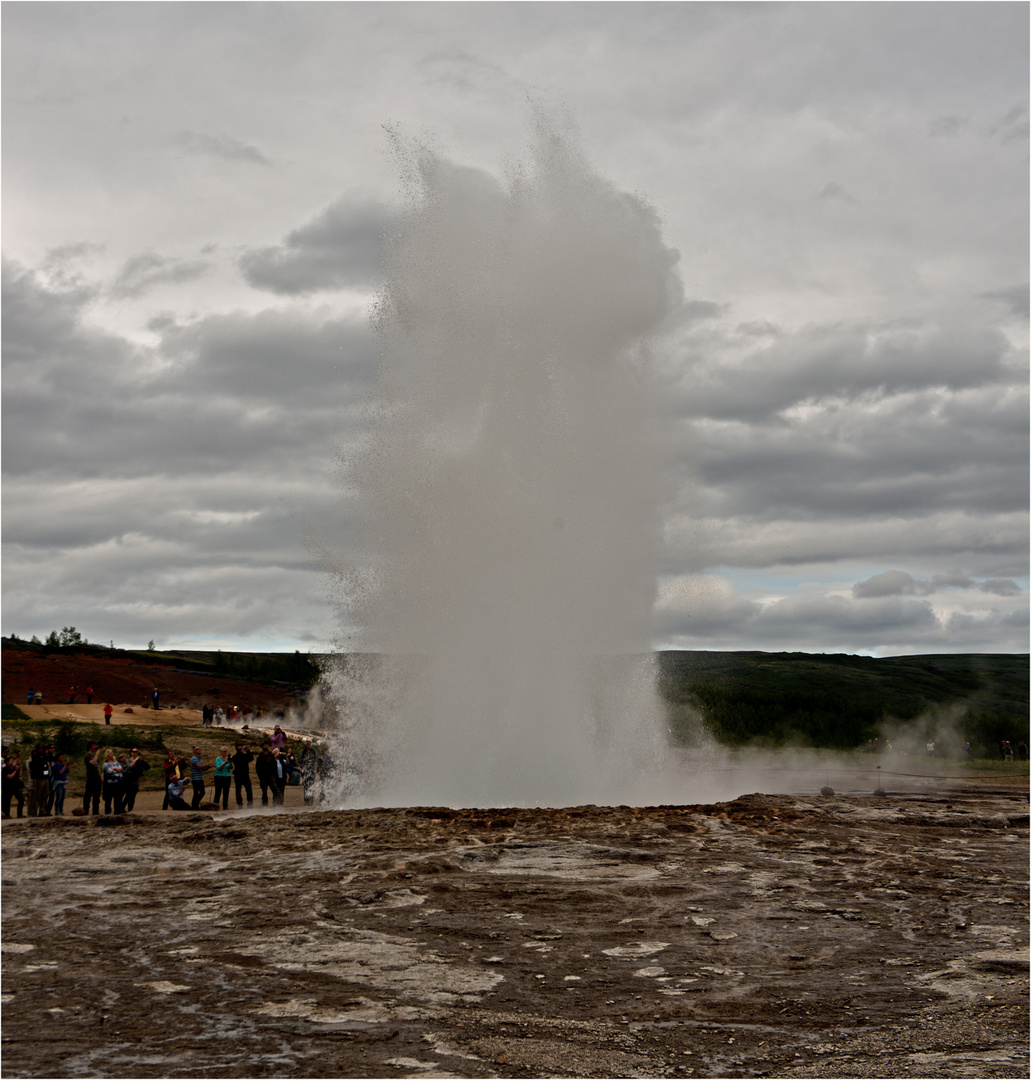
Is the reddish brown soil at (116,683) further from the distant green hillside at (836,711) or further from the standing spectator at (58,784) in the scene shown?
the standing spectator at (58,784)

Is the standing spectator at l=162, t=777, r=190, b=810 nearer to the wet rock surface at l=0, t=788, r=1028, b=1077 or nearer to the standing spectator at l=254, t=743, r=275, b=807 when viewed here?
the standing spectator at l=254, t=743, r=275, b=807

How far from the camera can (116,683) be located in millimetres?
68375

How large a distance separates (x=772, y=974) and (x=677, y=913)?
240 cm

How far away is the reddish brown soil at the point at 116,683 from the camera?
6394cm

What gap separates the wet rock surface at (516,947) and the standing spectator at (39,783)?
12.1 feet

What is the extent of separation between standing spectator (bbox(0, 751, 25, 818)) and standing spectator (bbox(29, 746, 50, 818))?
38 centimetres

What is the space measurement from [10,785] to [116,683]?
48.0 metres

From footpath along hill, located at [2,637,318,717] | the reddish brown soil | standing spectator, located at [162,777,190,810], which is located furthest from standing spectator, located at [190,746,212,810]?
the reddish brown soil

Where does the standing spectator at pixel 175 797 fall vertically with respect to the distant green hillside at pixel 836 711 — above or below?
above

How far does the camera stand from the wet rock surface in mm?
7891

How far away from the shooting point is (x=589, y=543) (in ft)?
76.0

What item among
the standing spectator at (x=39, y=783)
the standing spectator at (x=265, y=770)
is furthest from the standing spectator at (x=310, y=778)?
the standing spectator at (x=39, y=783)

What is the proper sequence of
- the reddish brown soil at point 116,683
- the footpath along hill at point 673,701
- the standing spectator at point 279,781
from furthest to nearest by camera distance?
the reddish brown soil at point 116,683 < the footpath along hill at point 673,701 < the standing spectator at point 279,781

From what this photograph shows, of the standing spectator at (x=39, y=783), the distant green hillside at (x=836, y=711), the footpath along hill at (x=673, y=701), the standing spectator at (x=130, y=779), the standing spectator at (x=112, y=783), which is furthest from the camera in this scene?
the distant green hillside at (x=836, y=711)
